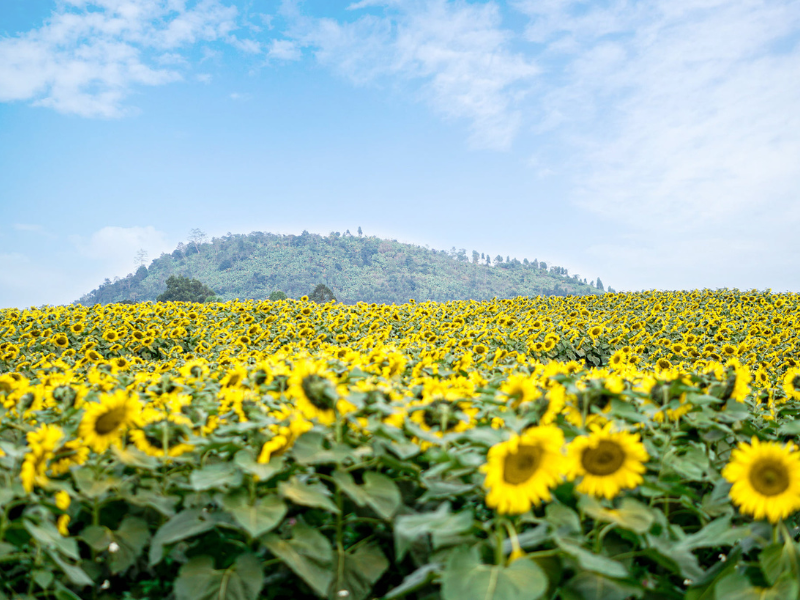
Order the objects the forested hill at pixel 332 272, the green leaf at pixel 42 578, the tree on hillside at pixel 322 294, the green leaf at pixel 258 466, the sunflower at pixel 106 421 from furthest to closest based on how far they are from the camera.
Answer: the forested hill at pixel 332 272, the tree on hillside at pixel 322 294, the sunflower at pixel 106 421, the green leaf at pixel 42 578, the green leaf at pixel 258 466

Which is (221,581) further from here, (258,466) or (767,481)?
Result: (767,481)

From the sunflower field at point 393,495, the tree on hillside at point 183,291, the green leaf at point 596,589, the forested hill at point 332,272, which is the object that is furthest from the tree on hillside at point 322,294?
the green leaf at point 596,589

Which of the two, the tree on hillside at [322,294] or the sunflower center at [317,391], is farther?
the tree on hillside at [322,294]

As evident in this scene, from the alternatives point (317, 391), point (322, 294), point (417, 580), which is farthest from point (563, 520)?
point (322, 294)

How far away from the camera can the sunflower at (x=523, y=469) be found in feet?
6.05

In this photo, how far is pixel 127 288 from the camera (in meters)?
112

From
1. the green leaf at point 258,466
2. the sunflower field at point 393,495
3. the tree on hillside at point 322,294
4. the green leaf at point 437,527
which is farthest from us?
the tree on hillside at point 322,294

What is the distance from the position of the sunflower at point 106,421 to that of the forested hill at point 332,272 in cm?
7526

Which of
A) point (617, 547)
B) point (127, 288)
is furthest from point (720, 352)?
point (127, 288)

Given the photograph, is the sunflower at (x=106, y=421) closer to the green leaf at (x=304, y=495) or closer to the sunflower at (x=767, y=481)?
the green leaf at (x=304, y=495)

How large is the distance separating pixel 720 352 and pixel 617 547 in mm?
10339

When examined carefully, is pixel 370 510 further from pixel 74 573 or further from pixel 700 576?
pixel 700 576

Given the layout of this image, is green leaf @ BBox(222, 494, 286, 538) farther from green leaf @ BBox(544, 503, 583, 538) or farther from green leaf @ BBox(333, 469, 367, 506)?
green leaf @ BBox(544, 503, 583, 538)

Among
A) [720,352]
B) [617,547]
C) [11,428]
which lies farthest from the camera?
[720,352]
